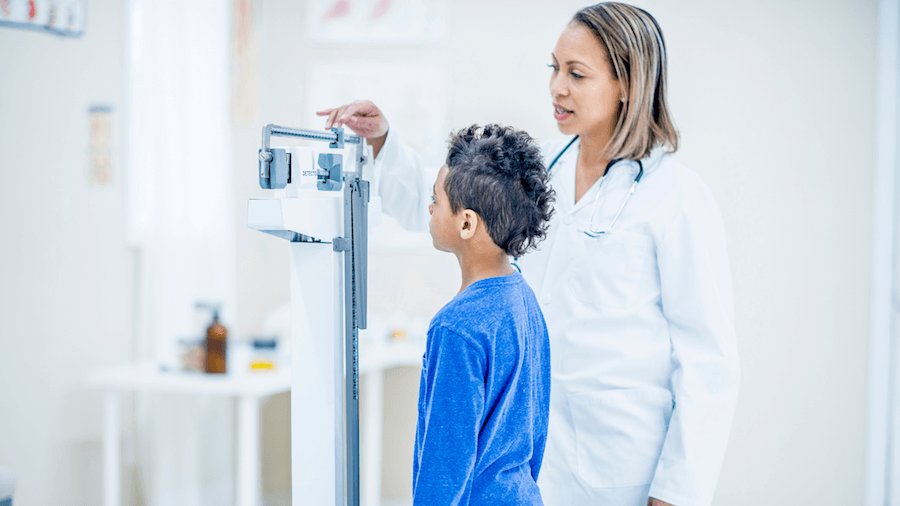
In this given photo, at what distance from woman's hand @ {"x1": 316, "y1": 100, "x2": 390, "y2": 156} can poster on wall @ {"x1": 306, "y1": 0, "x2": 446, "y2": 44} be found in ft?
4.78

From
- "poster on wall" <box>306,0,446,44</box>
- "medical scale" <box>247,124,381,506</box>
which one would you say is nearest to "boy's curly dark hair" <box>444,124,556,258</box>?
"medical scale" <box>247,124,381,506</box>

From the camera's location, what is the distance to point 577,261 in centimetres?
114

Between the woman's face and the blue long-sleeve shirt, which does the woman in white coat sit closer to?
the woman's face

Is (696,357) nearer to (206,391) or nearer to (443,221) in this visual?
(443,221)

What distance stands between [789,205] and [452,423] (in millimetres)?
2000

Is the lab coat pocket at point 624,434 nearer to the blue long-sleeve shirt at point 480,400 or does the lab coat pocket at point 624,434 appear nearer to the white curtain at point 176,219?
the blue long-sleeve shirt at point 480,400

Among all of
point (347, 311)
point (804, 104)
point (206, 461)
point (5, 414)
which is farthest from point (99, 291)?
point (804, 104)

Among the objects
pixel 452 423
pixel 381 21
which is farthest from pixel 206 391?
pixel 381 21

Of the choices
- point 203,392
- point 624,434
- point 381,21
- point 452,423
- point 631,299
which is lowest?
point 203,392

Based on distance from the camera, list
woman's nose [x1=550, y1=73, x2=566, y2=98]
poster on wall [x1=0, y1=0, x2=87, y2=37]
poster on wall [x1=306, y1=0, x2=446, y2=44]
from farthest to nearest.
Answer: poster on wall [x1=306, y1=0, x2=446, y2=44], poster on wall [x1=0, y1=0, x2=87, y2=37], woman's nose [x1=550, y1=73, x2=566, y2=98]

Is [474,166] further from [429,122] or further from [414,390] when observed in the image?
[414,390]

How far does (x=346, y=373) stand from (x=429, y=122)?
6.02ft

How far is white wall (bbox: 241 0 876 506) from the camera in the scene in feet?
7.44

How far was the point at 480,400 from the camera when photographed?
762 mm
